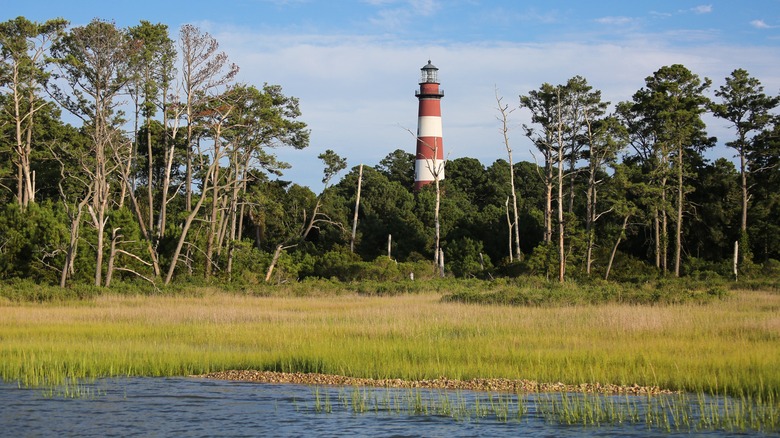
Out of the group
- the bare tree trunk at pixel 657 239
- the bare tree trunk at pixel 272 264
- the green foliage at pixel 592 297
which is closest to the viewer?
the green foliage at pixel 592 297

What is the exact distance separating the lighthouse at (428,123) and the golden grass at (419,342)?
106 ft

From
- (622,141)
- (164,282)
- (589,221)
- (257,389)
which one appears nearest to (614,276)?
(589,221)

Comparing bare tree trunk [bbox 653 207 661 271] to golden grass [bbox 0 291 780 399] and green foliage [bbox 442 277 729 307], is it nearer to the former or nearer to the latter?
green foliage [bbox 442 277 729 307]

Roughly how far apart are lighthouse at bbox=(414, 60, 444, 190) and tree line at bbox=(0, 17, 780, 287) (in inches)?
237

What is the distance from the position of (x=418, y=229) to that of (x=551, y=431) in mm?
46511

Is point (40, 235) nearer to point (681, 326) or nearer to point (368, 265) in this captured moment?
point (368, 265)

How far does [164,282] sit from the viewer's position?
41250 millimetres

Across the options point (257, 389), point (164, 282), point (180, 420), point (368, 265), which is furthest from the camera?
point (368, 265)

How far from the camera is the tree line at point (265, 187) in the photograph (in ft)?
131

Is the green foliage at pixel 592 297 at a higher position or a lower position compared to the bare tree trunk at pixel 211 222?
lower

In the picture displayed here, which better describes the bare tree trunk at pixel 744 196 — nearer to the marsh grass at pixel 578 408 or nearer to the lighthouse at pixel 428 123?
the lighthouse at pixel 428 123

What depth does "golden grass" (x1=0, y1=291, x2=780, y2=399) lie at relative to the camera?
1648 cm

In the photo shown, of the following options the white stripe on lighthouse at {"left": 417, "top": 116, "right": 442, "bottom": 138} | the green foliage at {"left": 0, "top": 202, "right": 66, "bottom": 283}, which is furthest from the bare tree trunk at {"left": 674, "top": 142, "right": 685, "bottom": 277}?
the green foliage at {"left": 0, "top": 202, "right": 66, "bottom": 283}

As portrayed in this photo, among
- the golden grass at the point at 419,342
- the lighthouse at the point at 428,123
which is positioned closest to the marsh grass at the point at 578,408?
the golden grass at the point at 419,342
